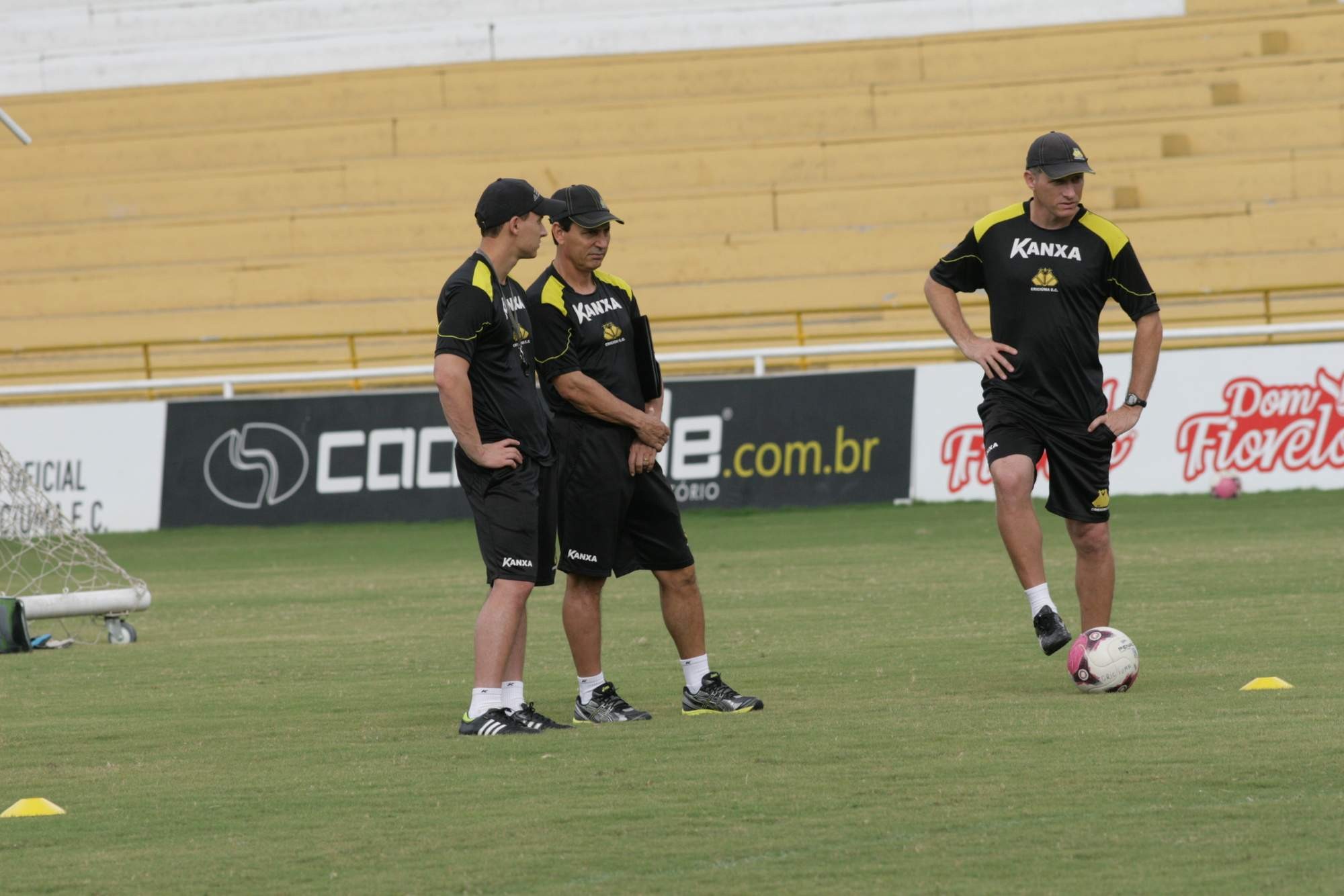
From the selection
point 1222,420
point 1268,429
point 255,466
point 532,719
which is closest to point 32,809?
point 532,719

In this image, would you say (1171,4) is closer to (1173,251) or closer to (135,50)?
(1173,251)

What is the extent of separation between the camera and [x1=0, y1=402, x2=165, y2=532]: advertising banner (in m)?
21.0

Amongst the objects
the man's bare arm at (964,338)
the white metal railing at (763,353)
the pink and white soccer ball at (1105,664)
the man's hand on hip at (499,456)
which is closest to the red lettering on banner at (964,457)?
the white metal railing at (763,353)

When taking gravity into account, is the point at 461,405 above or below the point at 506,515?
above

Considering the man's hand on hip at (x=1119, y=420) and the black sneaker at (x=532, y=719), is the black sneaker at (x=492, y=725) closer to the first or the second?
the black sneaker at (x=532, y=719)

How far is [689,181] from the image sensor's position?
2800 centimetres

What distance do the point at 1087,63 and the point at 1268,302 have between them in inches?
286

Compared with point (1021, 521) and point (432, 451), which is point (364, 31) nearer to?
point (432, 451)

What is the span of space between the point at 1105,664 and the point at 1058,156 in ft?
6.79

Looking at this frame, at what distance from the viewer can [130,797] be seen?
20.5ft

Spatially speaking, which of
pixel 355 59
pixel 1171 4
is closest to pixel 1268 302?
pixel 1171 4

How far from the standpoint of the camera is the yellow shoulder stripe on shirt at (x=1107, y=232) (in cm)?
830

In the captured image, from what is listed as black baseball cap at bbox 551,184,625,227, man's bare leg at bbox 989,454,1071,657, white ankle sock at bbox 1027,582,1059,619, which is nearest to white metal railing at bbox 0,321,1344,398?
man's bare leg at bbox 989,454,1071,657

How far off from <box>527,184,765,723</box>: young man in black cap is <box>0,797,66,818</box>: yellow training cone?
2.24m
